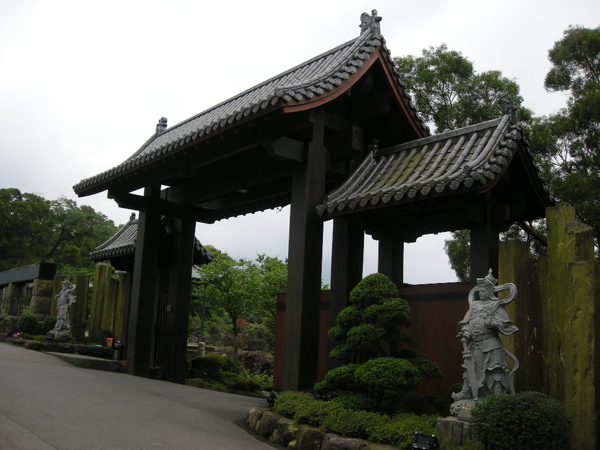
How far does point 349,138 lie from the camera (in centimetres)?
1082

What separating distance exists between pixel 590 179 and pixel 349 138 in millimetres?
7529

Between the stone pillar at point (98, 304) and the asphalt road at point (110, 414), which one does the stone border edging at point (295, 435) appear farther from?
the stone pillar at point (98, 304)

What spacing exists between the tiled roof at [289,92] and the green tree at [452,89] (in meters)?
6.28

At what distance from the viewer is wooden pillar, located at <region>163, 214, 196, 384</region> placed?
1479cm

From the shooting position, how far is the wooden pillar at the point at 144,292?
46.5 ft

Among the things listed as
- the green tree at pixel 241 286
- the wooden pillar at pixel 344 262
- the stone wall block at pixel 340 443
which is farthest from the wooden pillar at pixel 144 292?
the green tree at pixel 241 286

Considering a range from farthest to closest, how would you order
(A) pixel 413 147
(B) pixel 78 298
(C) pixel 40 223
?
(C) pixel 40 223, (B) pixel 78 298, (A) pixel 413 147

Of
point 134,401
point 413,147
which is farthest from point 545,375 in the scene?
point 134,401

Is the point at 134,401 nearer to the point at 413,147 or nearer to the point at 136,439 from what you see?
the point at 136,439

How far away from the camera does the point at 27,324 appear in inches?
784

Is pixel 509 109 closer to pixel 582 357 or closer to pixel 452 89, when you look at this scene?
pixel 582 357

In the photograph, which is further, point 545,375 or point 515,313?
point 515,313

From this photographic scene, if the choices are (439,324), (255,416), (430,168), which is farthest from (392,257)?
(255,416)

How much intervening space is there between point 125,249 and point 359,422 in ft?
35.2
